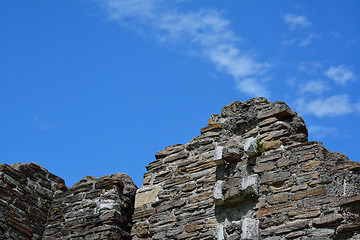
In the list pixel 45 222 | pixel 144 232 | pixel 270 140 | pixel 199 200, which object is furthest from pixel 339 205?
pixel 45 222

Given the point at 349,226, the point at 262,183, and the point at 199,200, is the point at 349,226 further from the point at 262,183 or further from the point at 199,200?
the point at 199,200

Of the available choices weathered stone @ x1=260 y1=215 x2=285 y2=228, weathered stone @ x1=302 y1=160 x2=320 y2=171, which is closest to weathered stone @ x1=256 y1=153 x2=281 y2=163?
weathered stone @ x1=302 y1=160 x2=320 y2=171

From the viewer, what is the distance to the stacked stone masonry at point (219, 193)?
17.5 feet

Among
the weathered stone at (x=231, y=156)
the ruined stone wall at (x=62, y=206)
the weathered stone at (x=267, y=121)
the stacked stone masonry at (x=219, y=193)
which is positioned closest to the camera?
the stacked stone masonry at (x=219, y=193)

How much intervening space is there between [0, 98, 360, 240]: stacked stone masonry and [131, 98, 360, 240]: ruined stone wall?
0.04 feet

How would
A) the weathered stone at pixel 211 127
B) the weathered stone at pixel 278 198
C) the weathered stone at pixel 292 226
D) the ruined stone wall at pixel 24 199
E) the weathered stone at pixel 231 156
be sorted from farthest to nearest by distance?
the ruined stone wall at pixel 24 199
the weathered stone at pixel 211 127
the weathered stone at pixel 231 156
the weathered stone at pixel 278 198
the weathered stone at pixel 292 226

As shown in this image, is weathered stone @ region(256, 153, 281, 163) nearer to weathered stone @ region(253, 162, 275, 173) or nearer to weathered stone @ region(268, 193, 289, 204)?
weathered stone @ region(253, 162, 275, 173)

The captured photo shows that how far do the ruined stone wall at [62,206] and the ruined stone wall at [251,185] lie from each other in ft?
1.22

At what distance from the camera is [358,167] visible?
5.33 metres

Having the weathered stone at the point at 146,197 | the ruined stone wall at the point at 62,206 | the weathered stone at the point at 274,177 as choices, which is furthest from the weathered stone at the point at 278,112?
the ruined stone wall at the point at 62,206

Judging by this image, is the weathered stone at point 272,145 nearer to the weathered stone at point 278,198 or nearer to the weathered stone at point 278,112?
the weathered stone at point 278,112

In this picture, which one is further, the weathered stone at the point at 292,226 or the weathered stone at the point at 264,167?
the weathered stone at the point at 264,167

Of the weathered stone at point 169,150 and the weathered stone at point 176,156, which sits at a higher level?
the weathered stone at point 169,150

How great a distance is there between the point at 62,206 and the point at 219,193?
8.45 feet
